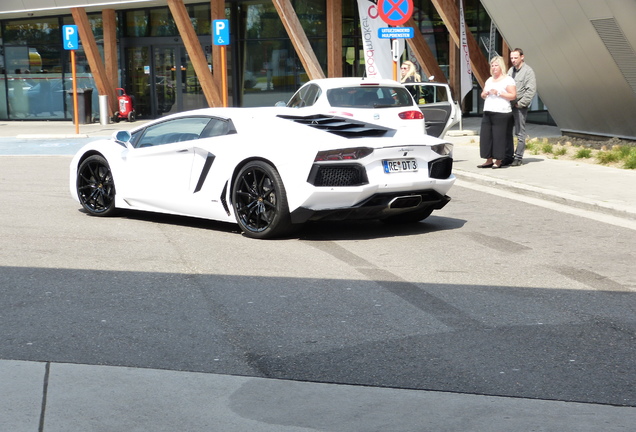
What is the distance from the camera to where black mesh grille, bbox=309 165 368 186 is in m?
8.84

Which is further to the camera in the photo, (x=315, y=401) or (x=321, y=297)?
(x=321, y=297)

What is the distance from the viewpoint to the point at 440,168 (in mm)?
→ 9594

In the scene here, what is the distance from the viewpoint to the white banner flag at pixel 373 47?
25203mm

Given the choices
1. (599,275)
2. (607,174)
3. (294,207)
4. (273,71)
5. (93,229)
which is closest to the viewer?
(599,275)

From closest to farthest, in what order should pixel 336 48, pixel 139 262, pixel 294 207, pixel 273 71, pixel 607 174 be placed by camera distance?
pixel 139 262 → pixel 294 207 → pixel 607 174 → pixel 336 48 → pixel 273 71

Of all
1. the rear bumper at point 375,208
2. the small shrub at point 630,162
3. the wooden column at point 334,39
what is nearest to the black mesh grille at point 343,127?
the rear bumper at point 375,208

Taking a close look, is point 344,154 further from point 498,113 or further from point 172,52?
point 172,52

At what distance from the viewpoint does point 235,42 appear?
33.3m

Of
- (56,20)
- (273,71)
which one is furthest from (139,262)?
(56,20)

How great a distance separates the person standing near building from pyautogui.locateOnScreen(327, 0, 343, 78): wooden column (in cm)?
1373

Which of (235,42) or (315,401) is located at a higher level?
(235,42)

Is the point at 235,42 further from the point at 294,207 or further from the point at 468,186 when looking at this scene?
the point at 294,207

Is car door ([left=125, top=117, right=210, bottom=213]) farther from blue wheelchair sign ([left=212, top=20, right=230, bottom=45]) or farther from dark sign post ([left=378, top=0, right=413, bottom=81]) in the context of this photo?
blue wheelchair sign ([left=212, top=20, right=230, bottom=45])

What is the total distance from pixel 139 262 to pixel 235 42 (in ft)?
85.0
